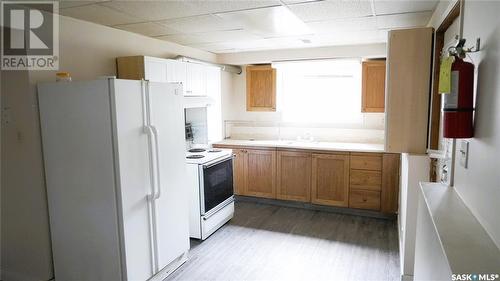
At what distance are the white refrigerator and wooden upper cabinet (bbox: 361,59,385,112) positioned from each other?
2.71 meters

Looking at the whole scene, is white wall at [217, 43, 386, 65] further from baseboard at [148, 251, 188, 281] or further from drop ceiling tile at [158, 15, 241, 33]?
baseboard at [148, 251, 188, 281]

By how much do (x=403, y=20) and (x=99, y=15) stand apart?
2.69m

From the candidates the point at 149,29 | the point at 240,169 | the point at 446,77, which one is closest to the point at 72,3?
the point at 149,29

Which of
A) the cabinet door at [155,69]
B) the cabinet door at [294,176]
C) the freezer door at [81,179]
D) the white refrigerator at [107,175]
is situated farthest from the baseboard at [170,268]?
the cabinet door at [294,176]

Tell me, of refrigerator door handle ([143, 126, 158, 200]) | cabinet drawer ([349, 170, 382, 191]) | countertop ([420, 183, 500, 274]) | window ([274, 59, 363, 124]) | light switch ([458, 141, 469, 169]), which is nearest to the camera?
countertop ([420, 183, 500, 274])

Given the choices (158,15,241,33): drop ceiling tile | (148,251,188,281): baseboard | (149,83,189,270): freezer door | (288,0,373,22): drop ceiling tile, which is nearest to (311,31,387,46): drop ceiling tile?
(288,0,373,22): drop ceiling tile

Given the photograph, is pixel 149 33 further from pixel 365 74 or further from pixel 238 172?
pixel 365 74

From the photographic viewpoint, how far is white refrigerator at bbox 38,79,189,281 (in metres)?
2.30

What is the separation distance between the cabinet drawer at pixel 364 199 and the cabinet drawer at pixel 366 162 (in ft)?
1.00

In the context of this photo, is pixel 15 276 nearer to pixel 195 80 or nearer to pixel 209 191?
pixel 209 191

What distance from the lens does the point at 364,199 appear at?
162 inches

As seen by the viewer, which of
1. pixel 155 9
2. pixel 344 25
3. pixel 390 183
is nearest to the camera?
pixel 155 9

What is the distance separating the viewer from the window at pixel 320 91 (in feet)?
15.3

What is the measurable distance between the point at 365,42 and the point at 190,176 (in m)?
2.75
